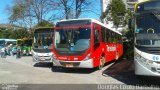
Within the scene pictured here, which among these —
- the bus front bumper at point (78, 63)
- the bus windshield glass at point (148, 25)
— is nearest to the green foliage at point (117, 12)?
the bus front bumper at point (78, 63)

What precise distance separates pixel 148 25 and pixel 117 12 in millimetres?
25710

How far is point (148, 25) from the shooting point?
11594mm

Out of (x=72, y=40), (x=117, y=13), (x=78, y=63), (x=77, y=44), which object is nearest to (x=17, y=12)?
(x=117, y=13)

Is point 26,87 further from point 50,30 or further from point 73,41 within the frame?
point 50,30

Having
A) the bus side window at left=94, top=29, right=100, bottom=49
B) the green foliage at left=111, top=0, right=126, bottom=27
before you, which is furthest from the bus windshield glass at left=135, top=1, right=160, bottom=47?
the green foliage at left=111, top=0, right=126, bottom=27

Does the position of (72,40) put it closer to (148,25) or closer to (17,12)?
(148,25)

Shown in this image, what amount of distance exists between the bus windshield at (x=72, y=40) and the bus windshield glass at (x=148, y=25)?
4342mm

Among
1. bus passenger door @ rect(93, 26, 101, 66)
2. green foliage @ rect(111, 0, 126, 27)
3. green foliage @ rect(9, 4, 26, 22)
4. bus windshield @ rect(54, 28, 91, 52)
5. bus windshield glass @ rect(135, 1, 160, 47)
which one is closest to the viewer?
bus windshield glass @ rect(135, 1, 160, 47)

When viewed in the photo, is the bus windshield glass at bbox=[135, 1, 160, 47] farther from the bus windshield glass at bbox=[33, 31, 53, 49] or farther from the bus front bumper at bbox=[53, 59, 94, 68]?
the bus windshield glass at bbox=[33, 31, 53, 49]

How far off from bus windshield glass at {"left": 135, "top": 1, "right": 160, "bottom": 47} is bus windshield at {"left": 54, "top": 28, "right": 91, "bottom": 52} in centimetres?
434

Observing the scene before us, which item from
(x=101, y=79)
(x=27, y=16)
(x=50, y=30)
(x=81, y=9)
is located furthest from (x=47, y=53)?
(x=27, y=16)

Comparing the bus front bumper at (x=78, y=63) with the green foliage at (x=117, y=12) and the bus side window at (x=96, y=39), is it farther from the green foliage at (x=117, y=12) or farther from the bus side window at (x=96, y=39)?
the green foliage at (x=117, y=12)

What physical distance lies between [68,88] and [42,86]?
113 cm

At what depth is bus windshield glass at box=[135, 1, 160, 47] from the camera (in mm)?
11297
